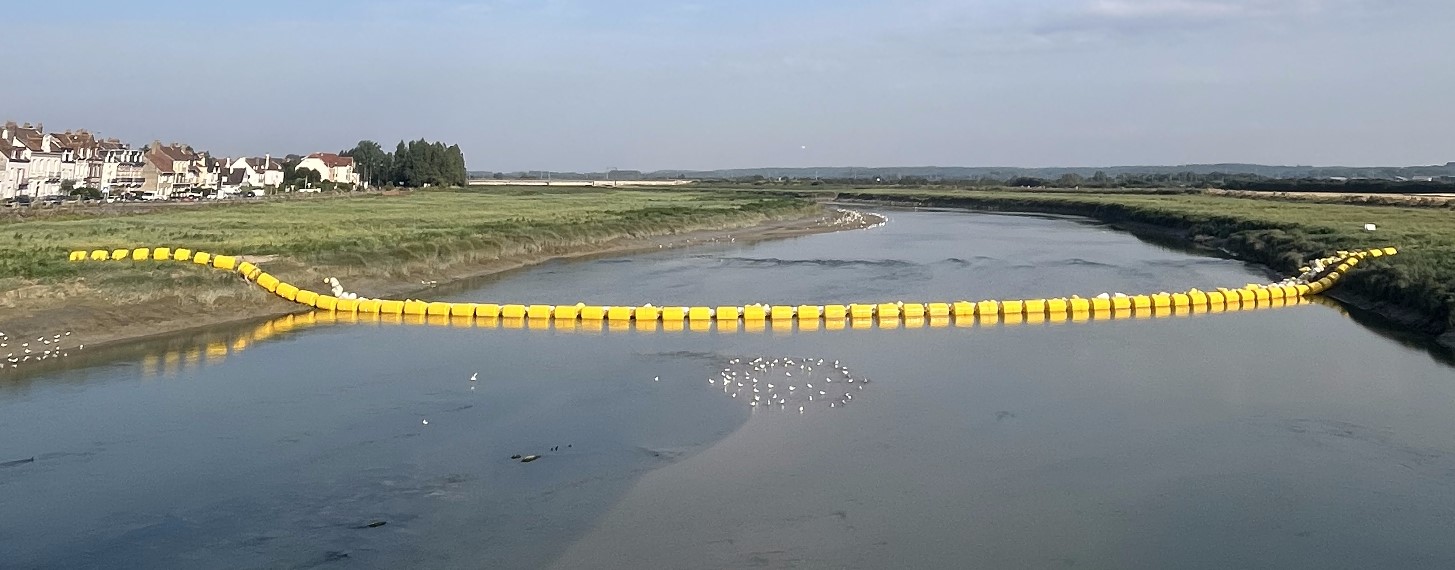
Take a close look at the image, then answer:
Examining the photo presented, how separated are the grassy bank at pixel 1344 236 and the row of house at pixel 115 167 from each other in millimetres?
62549

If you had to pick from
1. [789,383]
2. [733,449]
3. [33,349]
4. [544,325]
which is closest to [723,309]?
[544,325]

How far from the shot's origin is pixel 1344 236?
49.6 m

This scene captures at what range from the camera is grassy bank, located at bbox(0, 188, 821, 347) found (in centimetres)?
2989

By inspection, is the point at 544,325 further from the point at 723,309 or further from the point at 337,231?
the point at 337,231

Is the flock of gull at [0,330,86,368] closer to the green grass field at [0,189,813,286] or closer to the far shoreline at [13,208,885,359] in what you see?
the far shoreline at [13,208,885,359]

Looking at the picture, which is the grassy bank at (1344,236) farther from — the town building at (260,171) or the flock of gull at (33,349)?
the town building at (260,171)

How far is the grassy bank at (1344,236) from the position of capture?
110 ft

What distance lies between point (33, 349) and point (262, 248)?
14.5m

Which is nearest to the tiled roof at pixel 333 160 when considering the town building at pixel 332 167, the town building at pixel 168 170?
the town building at pixel 332 167

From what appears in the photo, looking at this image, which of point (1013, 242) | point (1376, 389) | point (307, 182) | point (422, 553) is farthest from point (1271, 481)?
point (307, 182)

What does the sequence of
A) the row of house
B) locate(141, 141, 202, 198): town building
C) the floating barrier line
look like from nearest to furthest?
1. the floating barrier line
2. the row of house
3. locate(141, 141, 202, 198): town building

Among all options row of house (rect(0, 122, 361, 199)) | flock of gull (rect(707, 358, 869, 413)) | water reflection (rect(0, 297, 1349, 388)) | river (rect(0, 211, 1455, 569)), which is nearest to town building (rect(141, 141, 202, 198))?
row of house (rect(0, 122, 361, 199))

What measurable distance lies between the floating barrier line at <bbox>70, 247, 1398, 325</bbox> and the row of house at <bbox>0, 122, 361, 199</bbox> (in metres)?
40.8

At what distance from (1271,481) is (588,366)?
44.1ft
